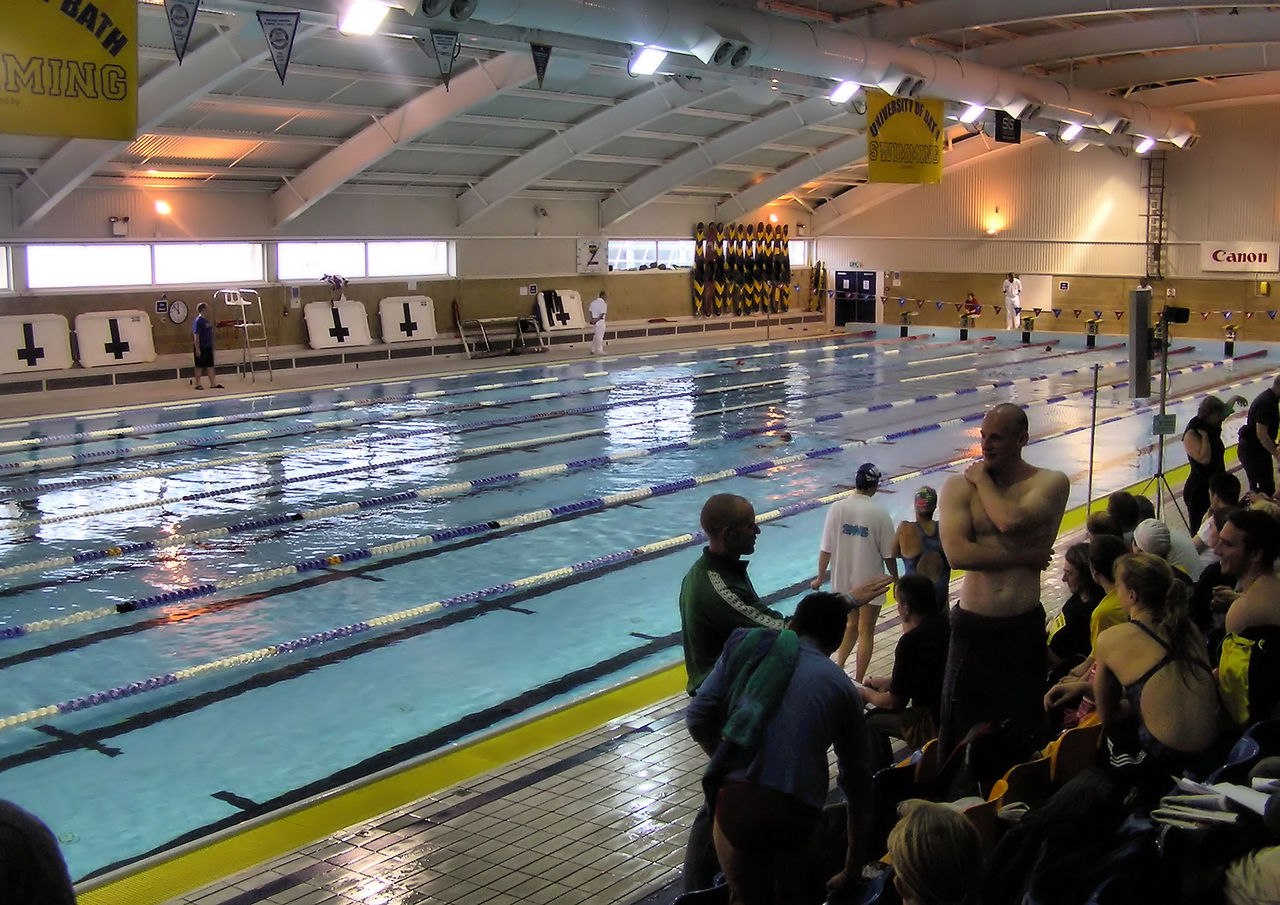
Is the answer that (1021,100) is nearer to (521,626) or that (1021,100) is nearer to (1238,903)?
(521,626)

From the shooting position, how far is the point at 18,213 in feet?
67.3

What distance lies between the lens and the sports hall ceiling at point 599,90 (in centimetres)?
1566

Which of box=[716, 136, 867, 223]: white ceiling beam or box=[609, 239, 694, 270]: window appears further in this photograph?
box=[609, 239, 694, 270]: window

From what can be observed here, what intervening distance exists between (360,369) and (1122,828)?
2243cm

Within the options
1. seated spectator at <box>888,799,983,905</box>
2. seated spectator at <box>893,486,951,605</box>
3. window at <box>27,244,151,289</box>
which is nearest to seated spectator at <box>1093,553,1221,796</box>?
seated spectator at <box>888,799,983,905</box>

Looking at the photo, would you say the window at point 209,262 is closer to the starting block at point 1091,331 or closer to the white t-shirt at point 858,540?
the white t-shirt at point 858,540

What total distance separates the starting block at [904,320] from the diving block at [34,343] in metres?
21.1

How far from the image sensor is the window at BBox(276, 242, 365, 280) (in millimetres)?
24984

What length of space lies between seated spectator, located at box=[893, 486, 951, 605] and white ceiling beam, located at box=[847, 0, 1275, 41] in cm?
1266

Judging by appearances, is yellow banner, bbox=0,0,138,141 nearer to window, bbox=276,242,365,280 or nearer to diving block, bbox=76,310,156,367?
diving block, bbox=76,310,156,367

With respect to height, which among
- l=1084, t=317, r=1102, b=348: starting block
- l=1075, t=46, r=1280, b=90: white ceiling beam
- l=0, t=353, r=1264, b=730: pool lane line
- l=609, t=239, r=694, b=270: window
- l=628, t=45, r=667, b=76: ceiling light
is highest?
l=1075, t=46, r=1280, b=90: white ceiling beam

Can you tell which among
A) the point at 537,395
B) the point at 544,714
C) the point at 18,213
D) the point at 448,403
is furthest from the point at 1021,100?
the point at 544,714

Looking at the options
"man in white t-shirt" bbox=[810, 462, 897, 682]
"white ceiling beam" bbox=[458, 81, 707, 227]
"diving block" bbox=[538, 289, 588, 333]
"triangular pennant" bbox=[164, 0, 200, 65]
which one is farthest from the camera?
"diving block" bbox=[538, 289, 588, 333]

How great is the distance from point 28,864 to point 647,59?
46.1 ft
